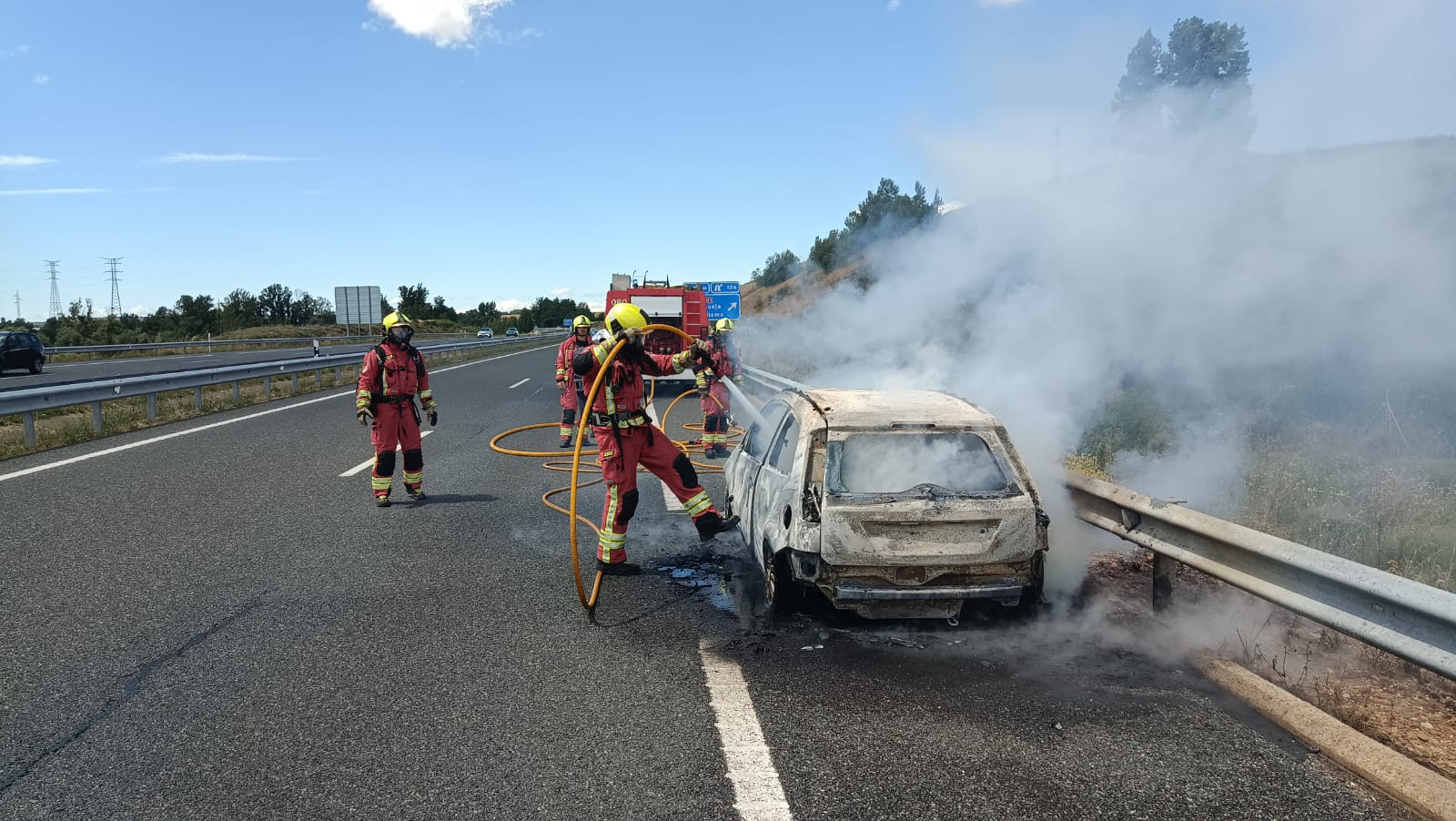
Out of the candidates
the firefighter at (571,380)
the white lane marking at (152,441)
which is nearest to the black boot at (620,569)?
the firefighter at (571,380)

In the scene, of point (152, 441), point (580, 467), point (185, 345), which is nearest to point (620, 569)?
point (580, 467)

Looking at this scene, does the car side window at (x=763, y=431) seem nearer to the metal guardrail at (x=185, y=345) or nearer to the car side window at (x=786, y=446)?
the car side window at (x=786, y=446)

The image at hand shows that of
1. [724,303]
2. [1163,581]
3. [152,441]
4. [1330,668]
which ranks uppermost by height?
[724,303]

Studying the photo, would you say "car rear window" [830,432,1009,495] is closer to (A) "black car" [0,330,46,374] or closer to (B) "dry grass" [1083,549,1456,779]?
(B) "dry grass" [1083,549,1456,779]

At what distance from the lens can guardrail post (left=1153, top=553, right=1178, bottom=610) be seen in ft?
16.0

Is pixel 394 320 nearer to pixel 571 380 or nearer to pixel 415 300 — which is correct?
pixel 571 380

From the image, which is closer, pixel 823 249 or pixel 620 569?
pixel 620 569

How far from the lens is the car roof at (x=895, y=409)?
495 centimetres

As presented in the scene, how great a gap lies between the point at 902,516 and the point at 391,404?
227 inches

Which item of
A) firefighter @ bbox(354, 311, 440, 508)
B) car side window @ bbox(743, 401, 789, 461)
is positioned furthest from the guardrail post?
firefighter @ bbox(354, 311, 440, 508)

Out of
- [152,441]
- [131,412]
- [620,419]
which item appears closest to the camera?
[620,419]

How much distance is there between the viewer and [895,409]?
17.1 feet

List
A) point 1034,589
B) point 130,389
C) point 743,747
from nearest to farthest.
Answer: point 743,747 → point 1034,589 → point 130,389

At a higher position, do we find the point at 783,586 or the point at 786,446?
the point at 786,446
